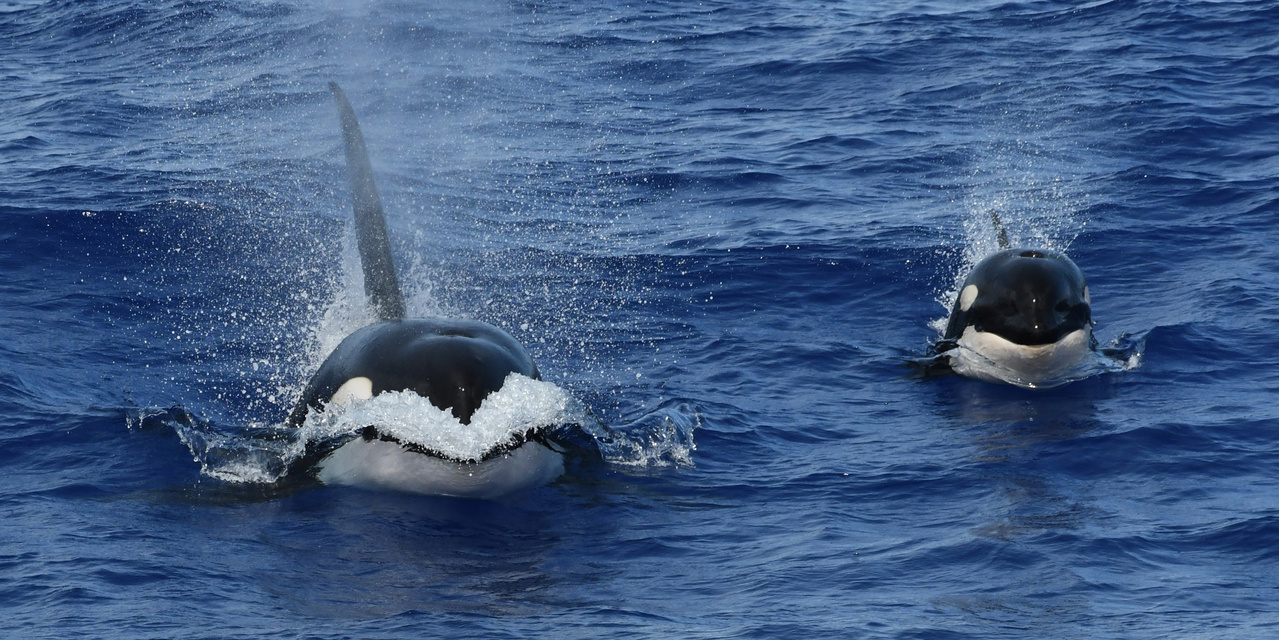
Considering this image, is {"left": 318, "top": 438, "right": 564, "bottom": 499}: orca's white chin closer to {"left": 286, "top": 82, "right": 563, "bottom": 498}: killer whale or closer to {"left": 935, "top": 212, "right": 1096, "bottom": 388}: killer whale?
{"left": 286, "top": 82, "right": 563, "bottom": 498}: killer whale

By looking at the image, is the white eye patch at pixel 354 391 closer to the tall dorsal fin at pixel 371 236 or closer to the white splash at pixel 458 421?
the white splash at pixel 458 421

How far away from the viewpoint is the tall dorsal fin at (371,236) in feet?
40.9

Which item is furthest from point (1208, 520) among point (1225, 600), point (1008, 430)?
point (1008, 430)

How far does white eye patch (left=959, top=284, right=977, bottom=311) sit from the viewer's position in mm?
14305

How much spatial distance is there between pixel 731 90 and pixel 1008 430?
14.1 metres

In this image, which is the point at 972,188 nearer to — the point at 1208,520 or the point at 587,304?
the point at 587,304

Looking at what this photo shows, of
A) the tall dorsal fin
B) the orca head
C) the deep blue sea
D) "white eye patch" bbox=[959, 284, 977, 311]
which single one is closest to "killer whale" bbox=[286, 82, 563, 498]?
the deep blue sea

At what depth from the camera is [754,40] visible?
2862 centimetres

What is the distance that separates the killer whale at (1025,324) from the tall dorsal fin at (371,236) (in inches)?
198

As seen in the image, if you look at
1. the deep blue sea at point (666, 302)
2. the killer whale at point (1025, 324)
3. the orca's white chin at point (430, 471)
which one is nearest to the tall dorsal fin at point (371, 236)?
the deep blue sea at point (666, 302)

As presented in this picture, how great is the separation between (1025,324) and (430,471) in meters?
5.98

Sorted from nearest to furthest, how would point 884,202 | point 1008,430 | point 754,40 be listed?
point 1008,430
point 884,202
point 754,40

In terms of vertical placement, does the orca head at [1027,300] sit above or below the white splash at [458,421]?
below

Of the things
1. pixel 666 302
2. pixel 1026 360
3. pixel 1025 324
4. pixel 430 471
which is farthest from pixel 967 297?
pixel 430 471
